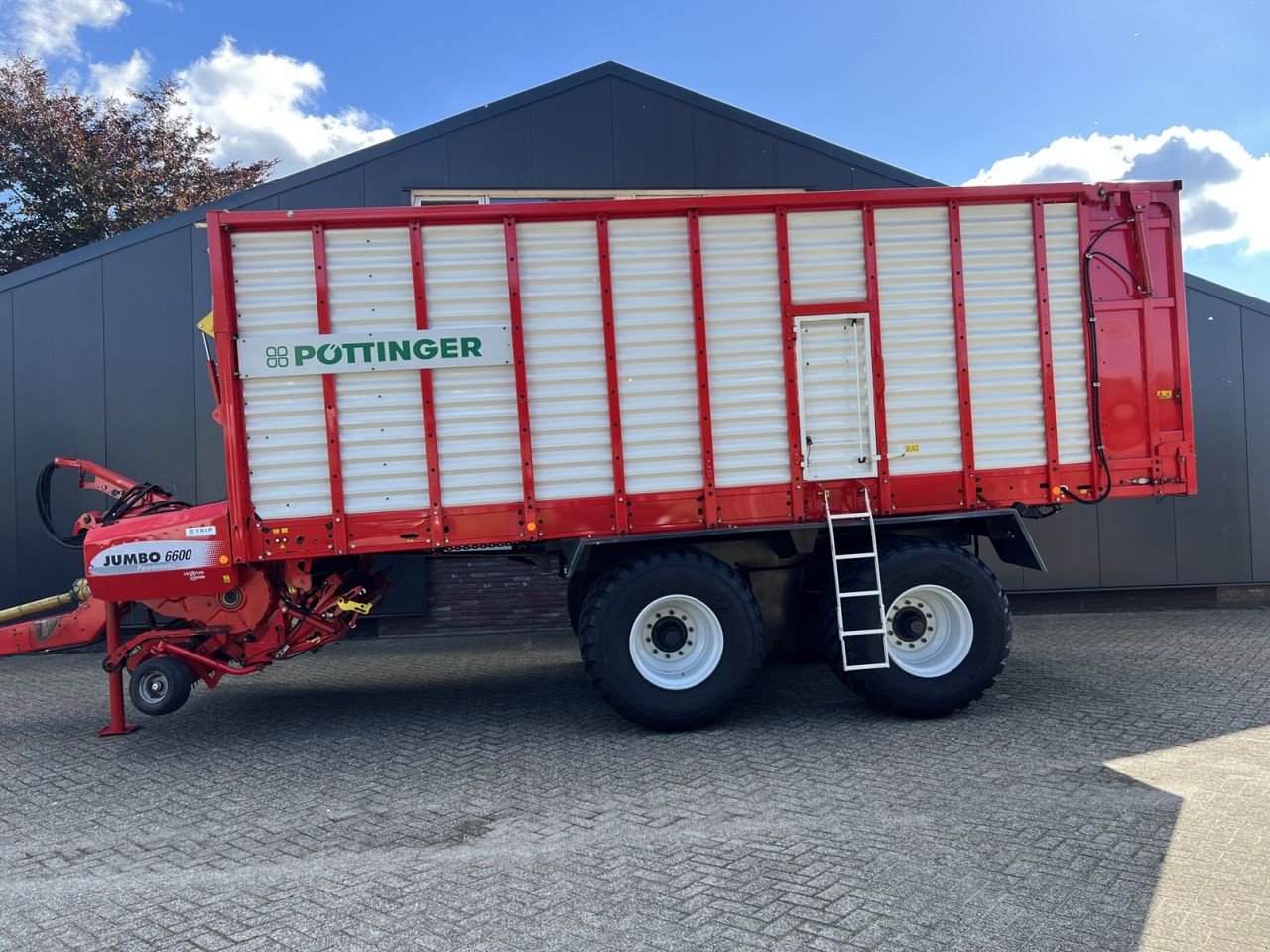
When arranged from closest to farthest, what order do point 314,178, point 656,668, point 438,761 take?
point 438,761 → point 656,668 → point 314,178

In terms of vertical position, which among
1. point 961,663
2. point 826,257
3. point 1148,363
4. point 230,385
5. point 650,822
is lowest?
point 650,822

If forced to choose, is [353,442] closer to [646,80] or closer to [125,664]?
[125,664]

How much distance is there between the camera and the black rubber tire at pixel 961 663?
219 inches

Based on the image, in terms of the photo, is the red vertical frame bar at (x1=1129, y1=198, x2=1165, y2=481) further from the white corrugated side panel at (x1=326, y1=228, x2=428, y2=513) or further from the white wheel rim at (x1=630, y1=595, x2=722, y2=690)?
the white corrugated side panel at (x1=326, y1=228, x2=428, y2=513)

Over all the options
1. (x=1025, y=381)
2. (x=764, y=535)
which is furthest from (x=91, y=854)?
(x=1025, y=381)

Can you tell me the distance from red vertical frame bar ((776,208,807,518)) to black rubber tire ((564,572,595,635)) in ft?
5.01

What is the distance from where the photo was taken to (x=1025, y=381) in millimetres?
5711

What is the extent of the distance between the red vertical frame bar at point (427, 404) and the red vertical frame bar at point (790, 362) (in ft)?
7.44

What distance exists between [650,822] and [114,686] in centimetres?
409

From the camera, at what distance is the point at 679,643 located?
220 inches

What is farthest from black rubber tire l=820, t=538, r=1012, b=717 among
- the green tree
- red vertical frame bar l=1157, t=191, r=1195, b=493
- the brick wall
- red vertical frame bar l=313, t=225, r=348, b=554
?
the green tree

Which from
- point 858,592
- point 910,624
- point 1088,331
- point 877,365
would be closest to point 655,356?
point 877,365

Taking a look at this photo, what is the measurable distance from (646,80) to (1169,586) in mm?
7958

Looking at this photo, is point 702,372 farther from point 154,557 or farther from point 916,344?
point 154,557
